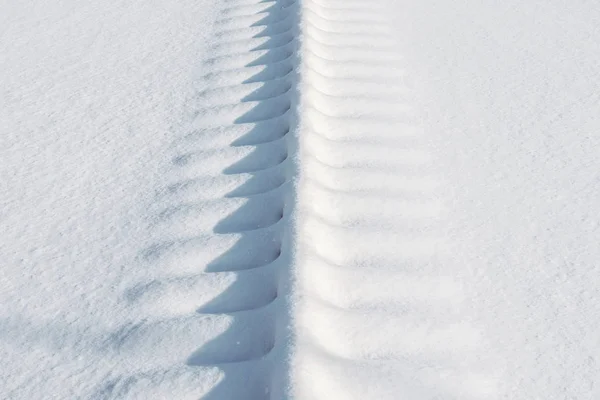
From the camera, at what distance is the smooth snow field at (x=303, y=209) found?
4.17ft

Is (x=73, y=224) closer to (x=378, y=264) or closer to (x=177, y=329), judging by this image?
(x=177, y=329)

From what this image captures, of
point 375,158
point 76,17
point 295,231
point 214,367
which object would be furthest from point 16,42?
point 214,367

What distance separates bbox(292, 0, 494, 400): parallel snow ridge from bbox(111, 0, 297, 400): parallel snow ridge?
0.18 feet

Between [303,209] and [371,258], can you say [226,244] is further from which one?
[371,258]

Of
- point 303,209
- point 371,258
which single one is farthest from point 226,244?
point 371,258

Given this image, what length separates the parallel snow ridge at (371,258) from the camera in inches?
48.3

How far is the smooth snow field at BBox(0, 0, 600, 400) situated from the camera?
1271mm

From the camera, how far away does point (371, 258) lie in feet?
5.06

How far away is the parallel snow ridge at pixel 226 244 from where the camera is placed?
127cm

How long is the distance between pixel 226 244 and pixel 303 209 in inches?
6.7

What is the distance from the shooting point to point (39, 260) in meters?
1.56

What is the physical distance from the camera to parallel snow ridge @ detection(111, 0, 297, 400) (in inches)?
50.1

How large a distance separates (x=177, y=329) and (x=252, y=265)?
0.22 meters

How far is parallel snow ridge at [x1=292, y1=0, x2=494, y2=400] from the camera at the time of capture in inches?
48.3
